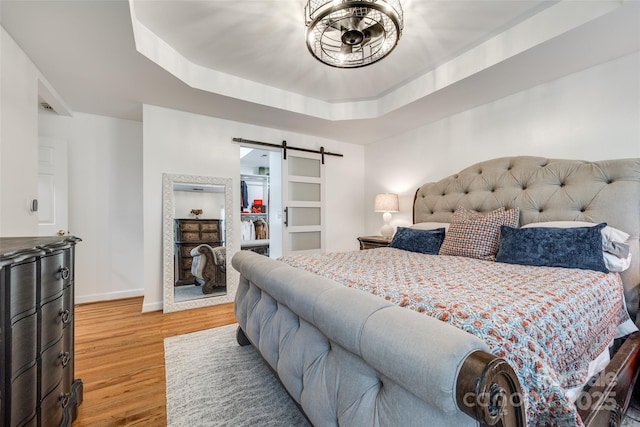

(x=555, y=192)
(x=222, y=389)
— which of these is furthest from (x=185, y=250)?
(x=555, y=192)

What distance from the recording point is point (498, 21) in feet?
6.73

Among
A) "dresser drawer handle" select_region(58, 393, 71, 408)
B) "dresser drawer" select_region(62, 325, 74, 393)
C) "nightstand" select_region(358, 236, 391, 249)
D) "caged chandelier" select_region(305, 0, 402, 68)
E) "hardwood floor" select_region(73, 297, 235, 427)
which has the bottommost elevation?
"hardwood floor" select_region(73, 297, 235, 427)

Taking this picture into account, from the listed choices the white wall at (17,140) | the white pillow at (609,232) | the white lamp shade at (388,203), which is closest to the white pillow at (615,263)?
the white pillow at (609,232)

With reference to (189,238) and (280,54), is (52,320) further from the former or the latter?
(280,54)

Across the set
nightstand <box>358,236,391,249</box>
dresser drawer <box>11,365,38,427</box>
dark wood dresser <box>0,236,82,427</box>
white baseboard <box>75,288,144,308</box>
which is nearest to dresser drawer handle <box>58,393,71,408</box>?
dark wood dresser <box>0,236,82,427</box>

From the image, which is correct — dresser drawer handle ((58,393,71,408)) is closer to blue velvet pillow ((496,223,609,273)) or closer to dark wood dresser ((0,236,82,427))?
dark wood dresser ((0,236,82,427))

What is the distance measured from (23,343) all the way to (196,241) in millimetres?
2387

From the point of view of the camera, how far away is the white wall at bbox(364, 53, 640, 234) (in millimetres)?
2107

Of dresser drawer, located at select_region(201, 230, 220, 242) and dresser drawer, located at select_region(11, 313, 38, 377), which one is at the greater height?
dresser drawer, located at select_region(201, 230, 220, 242)

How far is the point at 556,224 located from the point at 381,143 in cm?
273

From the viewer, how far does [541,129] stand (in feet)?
8.36

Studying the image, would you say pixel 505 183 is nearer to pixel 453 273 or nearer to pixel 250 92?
pixel 453 273

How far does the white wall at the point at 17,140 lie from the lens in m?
1.78

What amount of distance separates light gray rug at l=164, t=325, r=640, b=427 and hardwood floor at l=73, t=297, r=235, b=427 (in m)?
0.09
